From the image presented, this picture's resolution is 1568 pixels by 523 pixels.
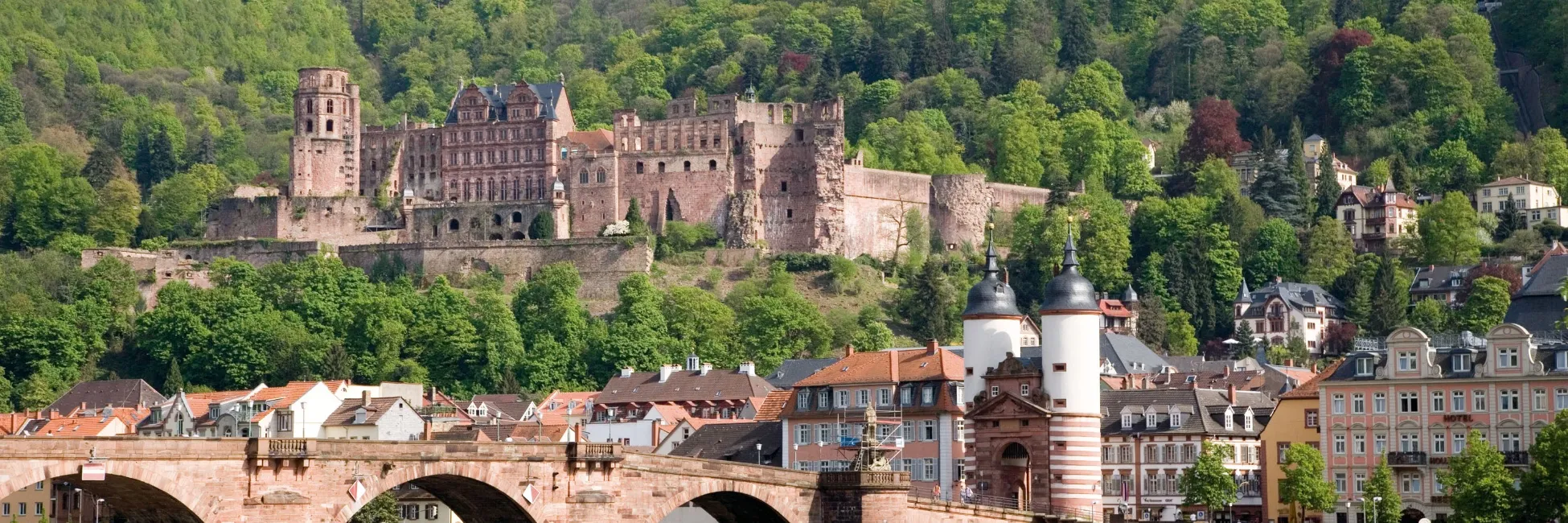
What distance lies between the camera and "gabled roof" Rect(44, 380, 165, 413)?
404 ft

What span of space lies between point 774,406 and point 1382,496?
70.8ft

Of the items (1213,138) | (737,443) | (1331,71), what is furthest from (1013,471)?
(1331,71)

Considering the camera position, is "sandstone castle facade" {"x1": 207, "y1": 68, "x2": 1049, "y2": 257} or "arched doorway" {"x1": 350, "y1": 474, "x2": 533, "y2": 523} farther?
"sandstone castle facade" {"x1": 207, "y1": 68, "x2": 1049, "y2": 257}

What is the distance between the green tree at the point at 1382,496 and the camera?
8462cm

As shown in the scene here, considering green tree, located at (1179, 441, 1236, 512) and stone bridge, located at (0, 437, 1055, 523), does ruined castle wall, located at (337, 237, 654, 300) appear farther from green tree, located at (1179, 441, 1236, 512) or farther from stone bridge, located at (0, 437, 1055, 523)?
stone bridge, located at (0, 437, 1055, 523)

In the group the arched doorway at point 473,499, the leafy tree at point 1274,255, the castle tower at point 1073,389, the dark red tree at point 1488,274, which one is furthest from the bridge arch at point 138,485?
the leafy tree at point 1274,255

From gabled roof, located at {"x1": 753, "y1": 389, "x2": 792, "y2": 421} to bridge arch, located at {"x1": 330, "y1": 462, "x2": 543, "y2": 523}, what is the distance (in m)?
25.7

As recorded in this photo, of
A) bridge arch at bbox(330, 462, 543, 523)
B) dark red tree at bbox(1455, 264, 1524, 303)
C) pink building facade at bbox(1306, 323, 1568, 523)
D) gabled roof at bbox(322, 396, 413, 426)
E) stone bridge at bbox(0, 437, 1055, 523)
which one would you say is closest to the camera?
stone bridge at bbox(0, 437, 1055, 523)

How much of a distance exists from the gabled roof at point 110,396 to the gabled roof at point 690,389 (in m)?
19.1

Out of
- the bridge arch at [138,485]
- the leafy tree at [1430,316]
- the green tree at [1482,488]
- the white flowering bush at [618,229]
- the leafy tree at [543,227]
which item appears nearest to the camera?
the bridge arch at [138,485]

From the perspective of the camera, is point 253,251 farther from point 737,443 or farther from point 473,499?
point 473,499

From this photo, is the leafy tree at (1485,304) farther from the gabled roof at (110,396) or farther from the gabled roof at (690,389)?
the gabled roof at (110,396)

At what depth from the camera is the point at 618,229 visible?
150 meters

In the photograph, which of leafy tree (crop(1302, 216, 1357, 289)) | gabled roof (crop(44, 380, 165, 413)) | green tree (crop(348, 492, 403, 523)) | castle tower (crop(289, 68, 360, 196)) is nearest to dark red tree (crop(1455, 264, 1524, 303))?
leafy tree (crop(1302, 216, 1357, 289))
